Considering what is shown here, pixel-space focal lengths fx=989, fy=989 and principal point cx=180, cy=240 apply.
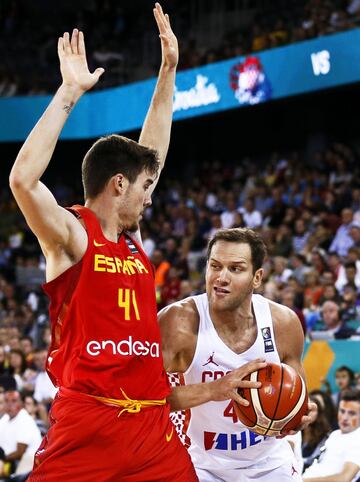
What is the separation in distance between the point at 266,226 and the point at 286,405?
446 inches

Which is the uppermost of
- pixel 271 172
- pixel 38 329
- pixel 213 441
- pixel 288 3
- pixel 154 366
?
pixel 288 3

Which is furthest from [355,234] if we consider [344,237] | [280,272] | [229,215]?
[229,215]

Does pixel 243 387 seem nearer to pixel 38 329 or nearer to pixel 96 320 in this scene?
pixel 96 320

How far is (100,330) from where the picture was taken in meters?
3.81

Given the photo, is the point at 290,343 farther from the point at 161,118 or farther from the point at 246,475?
the point at 161,118

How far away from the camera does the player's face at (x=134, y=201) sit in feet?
12.9

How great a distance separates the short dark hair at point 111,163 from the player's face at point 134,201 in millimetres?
25

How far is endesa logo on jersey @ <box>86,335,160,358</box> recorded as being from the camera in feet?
12.5

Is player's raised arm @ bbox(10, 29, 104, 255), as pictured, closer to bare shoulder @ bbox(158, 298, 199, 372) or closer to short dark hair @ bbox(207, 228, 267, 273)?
bare shoulder @ bbox(158, 298, 199, 372)

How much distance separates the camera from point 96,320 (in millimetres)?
3807

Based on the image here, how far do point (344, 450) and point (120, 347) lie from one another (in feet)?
11.3

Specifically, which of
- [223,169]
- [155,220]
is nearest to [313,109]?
[223,169]

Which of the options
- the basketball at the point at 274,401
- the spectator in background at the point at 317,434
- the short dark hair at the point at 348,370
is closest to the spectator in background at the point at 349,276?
the short dark hair at the point at 348,370

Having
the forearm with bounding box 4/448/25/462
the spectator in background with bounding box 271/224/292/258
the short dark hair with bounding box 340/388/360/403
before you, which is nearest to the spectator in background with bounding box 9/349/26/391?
the forearm with bounding box 4/448/25/462
